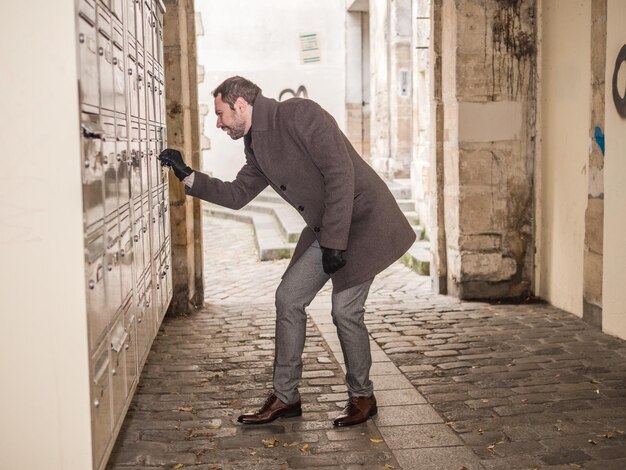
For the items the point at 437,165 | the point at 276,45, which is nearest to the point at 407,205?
the point at 437,165

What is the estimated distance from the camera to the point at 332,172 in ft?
13.8

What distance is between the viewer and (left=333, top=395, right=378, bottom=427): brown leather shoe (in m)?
4.39

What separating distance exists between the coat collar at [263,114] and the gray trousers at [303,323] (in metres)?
0.65

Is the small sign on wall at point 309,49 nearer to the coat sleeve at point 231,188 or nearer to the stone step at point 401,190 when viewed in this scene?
the stone step at point 401,190

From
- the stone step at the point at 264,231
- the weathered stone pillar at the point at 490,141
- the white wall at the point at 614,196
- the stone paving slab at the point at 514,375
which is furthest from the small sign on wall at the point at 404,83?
the white wall at the point at 614,196

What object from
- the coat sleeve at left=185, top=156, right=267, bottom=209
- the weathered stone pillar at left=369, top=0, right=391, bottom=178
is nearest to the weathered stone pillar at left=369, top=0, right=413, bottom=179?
the weathered stone pillar at left=369, top=0, right=391, bottom=178

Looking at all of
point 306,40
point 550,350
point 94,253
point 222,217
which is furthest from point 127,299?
point 306,40

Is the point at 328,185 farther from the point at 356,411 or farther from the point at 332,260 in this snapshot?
the point at 356,411

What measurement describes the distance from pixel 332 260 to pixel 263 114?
0.82 m

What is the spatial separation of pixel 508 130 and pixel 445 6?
1258 millimetres

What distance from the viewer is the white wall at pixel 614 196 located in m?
6.08

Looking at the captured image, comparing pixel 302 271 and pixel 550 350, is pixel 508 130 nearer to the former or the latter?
pixel 550 350

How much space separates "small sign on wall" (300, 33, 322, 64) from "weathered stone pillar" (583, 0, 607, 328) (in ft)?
45.0

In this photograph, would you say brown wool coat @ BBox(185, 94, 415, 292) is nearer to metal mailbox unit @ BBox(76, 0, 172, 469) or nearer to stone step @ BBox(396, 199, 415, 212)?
metal mailbox unit @ BBox(76, 0, 172, 469)
